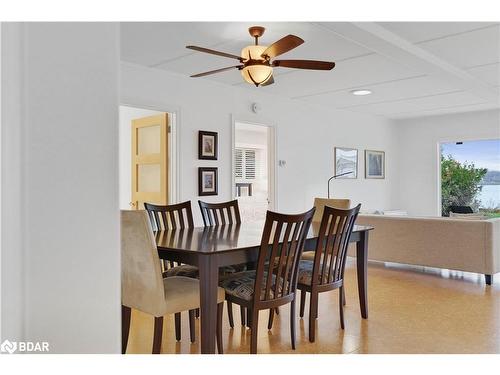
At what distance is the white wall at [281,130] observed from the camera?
15.8 ft

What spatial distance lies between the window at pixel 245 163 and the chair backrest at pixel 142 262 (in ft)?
21.6

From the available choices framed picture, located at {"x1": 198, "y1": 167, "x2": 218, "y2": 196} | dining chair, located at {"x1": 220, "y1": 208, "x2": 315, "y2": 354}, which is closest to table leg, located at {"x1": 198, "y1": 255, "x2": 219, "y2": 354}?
dining chair, located at {"x1": 220, "y1": 208, "x2": 315, "y2": 354}

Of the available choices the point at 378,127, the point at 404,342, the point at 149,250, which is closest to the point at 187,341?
the point at 149,250

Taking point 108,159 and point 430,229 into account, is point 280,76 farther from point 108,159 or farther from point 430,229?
point 108,159

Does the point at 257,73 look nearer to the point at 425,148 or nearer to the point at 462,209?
the point at 462,209

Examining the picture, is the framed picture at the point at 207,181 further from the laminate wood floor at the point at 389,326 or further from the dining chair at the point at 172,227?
the laminate wood floor at the point at 389,326

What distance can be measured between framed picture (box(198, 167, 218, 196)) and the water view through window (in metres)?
4.92

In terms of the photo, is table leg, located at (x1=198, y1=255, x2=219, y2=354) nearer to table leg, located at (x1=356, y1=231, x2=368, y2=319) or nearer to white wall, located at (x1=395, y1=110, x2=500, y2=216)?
table leg, located at (x1=356, y1=231, x2=368, y2=319)

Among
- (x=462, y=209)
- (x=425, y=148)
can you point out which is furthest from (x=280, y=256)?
(x=425, y=148)

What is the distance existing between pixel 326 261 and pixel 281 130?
3.35 meters

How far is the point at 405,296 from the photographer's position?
4.12 metres

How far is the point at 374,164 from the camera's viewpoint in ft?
26.0

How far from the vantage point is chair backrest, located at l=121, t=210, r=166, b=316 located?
2367mm
